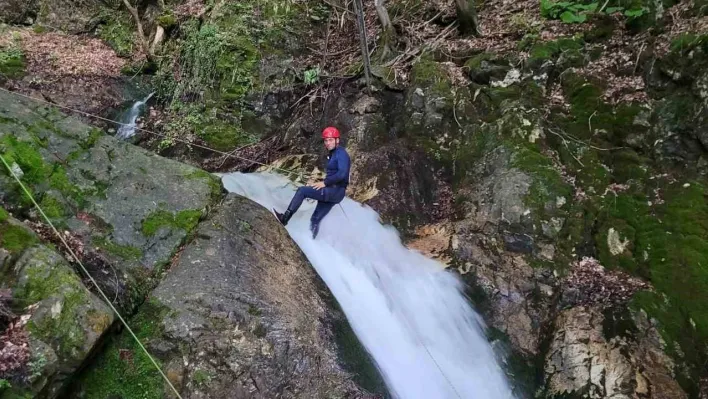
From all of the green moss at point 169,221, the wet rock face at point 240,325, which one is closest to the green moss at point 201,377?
the wet rock face at point 240,325

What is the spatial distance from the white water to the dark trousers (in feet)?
0.76

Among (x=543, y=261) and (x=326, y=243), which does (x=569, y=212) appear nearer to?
(x=543, y=261)

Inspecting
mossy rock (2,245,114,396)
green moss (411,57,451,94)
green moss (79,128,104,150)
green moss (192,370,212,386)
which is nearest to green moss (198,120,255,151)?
green moss (411,57,451,94)

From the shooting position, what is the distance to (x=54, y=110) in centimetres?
578

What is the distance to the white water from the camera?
5.79 meters

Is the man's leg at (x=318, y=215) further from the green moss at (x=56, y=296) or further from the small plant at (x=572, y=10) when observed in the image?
the small plant at (x=572, y=10)

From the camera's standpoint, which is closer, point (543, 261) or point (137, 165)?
point (137, 165)

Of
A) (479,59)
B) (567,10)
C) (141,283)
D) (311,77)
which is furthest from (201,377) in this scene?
(567,10)

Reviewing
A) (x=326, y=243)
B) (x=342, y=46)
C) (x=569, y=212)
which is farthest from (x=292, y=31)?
(x=569, y=212)

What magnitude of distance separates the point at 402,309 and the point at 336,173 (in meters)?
2.02

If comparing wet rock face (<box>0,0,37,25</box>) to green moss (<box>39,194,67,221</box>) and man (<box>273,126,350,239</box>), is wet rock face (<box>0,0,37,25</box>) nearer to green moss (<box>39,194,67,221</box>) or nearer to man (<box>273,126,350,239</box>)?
green moss (<box>39,194,67,221</box>)

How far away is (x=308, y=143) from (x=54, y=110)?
15.4 ft

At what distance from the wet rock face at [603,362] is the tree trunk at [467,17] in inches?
255

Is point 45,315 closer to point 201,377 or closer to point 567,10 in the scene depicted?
point 201,377
